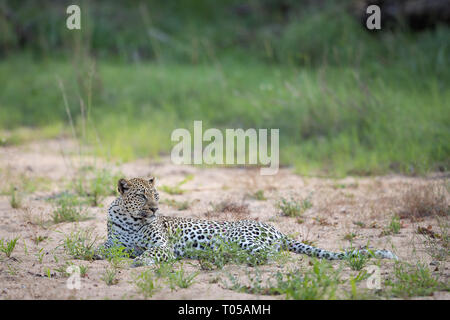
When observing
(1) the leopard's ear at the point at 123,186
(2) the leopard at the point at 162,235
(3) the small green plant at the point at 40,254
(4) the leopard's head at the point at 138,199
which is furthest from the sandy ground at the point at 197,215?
(1) the leopard's ear at the point at 123,186

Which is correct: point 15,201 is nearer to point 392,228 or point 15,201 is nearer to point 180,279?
point 180,279

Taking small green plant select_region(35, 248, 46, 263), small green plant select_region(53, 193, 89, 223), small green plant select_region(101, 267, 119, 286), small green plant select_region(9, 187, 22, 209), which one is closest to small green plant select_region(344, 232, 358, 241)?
small green plant select_region(101, 267, 119, 286)

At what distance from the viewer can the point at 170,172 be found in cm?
978

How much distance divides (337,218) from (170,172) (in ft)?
11.1

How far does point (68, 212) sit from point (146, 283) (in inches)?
96.5

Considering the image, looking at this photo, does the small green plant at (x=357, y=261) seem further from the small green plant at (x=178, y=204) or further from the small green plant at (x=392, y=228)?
the small green plant at (x=178, y=204)

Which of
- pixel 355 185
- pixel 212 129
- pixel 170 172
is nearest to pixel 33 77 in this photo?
pixel 212 129

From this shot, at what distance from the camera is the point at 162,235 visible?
6.01m

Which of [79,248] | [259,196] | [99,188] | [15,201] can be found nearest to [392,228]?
[259,196]

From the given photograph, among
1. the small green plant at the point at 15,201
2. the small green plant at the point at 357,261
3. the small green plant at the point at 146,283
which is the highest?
the small green plant at the point at 15,201

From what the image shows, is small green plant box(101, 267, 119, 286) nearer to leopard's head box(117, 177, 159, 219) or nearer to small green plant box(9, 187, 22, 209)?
leopard's head box(117, 177, 159, 219)

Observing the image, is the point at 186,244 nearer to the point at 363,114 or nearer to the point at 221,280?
the point at 221,280

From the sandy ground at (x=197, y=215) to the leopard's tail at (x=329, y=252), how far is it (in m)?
0.10

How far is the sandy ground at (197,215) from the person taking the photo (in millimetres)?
5176
